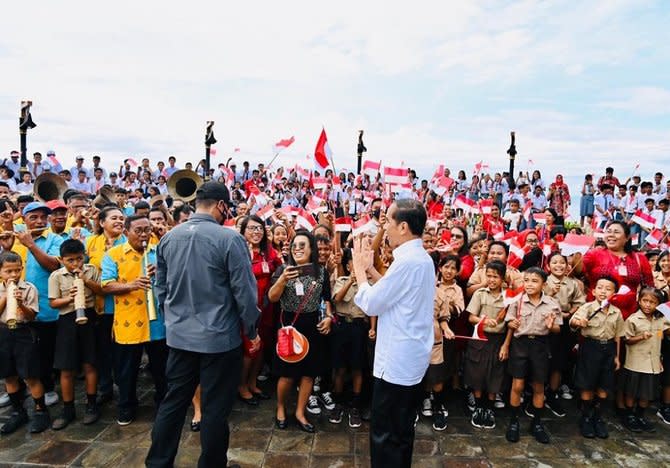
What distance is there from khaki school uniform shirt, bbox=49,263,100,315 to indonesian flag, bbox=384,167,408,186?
386cm

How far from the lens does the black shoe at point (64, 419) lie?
13.2 feet

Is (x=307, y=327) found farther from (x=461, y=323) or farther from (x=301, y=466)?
(x=461, y=323)

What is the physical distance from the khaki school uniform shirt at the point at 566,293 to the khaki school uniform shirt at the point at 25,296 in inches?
207

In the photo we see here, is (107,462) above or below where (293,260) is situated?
below

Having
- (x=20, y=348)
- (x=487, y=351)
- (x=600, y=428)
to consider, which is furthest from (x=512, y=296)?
(x=20, y=348)

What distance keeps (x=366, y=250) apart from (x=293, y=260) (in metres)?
1.24

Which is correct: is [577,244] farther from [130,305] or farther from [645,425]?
[130,305]

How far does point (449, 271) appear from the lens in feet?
15.1

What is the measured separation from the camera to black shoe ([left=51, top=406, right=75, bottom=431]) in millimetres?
4012

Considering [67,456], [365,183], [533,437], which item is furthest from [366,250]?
[365,183]

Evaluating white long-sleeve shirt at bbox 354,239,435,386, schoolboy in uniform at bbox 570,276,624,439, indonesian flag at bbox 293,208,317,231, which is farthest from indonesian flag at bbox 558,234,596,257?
indonesian flag at bbox 293,208,317,231

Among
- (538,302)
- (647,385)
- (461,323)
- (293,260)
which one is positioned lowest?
(647,385)

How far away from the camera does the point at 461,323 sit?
484 cm

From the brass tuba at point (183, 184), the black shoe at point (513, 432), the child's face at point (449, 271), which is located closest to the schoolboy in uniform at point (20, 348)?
the child's face at point (449, 271)
